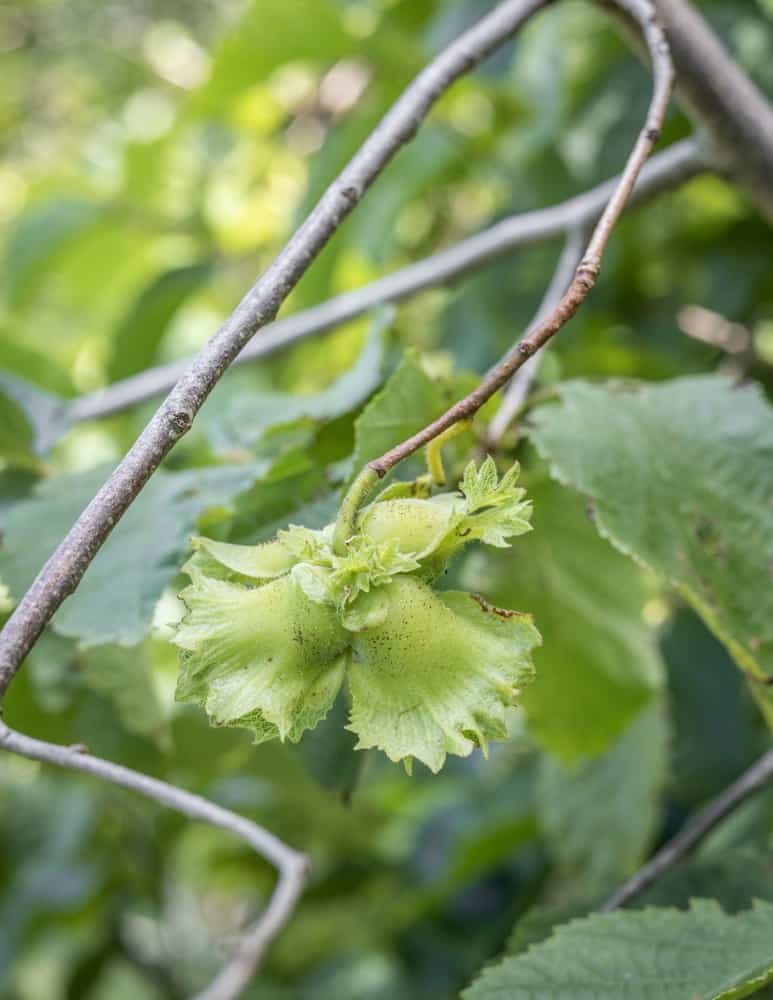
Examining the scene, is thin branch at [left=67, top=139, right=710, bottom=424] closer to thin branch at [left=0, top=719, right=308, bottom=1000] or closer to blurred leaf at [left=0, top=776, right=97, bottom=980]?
thin branch at [left=0, top=719, right=308, bottom=1000]

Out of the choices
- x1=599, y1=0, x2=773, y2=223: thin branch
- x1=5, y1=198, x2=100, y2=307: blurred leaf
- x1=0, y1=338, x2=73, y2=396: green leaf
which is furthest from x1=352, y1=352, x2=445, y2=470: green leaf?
x1=5, y1=198, x2=100, y2=307: blurred leaf

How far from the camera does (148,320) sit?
182cm

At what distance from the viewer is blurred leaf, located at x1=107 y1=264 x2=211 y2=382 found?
179 centimetres

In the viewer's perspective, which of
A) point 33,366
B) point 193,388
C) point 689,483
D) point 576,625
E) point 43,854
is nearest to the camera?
point 193,388

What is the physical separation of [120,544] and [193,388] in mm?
384

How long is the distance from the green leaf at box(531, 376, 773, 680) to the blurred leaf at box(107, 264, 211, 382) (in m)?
1.03

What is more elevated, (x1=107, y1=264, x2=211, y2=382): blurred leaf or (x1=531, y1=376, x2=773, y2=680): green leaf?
(x1=107, y1=264, x2=211, y2=382): blurred leaf

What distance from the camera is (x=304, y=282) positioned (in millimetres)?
1622

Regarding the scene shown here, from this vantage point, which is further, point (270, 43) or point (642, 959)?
point (270, 43)

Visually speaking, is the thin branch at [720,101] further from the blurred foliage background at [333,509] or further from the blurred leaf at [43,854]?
the blurred leaf at [43,854]

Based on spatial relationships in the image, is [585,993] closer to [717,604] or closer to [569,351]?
[717,604]

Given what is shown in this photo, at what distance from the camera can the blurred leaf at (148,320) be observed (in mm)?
1789

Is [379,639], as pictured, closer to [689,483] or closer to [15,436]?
[689,483]

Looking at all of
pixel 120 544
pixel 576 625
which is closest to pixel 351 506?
pixel 120 544
